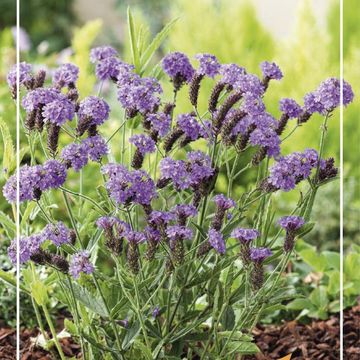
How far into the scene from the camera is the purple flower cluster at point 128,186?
1.84 metres

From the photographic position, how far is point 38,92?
1935mm

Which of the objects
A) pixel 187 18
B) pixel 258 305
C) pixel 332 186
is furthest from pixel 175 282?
pixel 187 18

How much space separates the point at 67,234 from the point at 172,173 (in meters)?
0.29

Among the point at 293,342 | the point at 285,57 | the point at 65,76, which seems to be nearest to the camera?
the point at 65,76

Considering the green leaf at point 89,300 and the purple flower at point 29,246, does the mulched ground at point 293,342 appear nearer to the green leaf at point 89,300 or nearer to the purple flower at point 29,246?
the green leaf at point 89,300

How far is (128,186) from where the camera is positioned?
6.11 ft

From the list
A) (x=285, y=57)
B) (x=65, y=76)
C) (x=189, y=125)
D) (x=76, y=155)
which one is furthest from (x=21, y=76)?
(x=285, y=57)

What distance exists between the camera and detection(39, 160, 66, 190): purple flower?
186cm

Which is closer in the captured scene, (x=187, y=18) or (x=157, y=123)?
(x=157, y=123)

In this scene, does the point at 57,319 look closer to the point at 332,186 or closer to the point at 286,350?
the point at 286,350

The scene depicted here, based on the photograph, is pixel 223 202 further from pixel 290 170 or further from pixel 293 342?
pixel 293 342

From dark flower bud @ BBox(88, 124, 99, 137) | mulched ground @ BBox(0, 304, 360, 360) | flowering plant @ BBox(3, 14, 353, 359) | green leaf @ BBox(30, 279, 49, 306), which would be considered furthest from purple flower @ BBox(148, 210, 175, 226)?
mulched ground @ BBox(0, 304, 360, 360)

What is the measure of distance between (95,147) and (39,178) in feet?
0.49

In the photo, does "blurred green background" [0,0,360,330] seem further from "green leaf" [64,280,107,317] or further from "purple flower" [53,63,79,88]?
"green leaf" [64,280,107,317]
